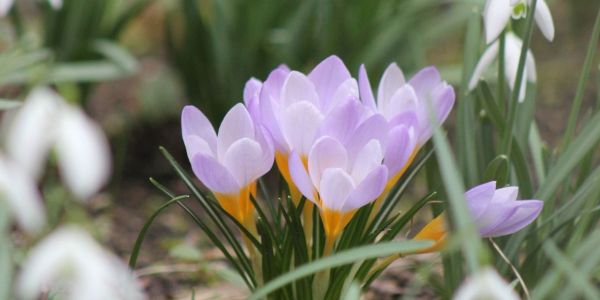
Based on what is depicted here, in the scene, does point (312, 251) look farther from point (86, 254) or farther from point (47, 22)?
point (47, 22)

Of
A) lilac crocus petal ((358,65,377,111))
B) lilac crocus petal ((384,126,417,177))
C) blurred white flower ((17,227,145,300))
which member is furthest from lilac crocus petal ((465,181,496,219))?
blurred white flower ((17,227,145,300))

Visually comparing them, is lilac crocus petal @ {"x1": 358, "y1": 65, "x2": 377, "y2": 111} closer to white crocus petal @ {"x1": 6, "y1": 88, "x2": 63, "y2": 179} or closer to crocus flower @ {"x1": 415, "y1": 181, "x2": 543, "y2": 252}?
crocus flower @ {"x1": 415, "y1": 181, "x2": 543, "y2": 252}

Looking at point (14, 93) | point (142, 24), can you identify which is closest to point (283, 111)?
point (14, 93)

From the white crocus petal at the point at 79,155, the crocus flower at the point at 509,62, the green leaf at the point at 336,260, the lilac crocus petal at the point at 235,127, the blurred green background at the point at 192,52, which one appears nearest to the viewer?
the white crocus petal at the point at 79,155

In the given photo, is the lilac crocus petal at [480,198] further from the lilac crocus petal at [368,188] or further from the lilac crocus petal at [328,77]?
the lilac crocus petal at [328,77]

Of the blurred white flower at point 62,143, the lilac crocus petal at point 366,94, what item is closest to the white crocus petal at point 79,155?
the blurred white flower at point 62,143
